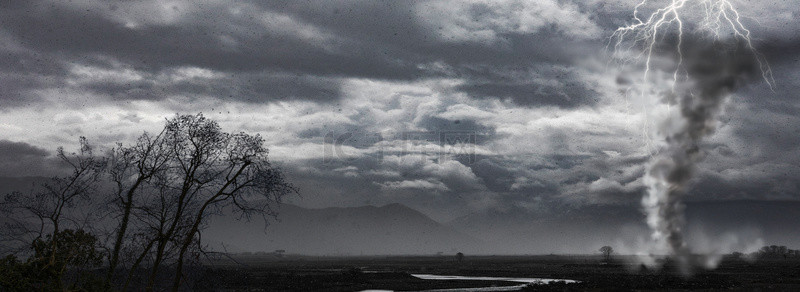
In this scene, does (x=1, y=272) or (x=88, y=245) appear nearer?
(x=1, y=272)

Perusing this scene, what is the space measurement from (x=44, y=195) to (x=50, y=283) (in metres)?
4.00

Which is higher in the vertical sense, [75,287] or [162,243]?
[162,243]

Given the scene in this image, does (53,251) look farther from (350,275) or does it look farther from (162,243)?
(350,275)

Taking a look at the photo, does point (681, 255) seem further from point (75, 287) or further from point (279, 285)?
point (75, 287)

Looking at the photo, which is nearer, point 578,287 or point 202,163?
point 202,163

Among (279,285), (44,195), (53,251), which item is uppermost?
(44,195)

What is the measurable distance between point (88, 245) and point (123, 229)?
4.79 feet

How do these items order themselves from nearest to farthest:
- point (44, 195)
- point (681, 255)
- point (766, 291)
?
point (44, 195)
point (766, 291)
point (681, 255)

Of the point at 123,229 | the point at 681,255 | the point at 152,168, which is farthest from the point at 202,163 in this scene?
the point at 681,255

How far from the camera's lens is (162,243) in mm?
21672

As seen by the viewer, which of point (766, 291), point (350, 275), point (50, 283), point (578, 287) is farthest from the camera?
point (350, 275)

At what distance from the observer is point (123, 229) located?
80.0ft

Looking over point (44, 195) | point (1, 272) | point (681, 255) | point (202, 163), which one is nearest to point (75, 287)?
point (1, 272)

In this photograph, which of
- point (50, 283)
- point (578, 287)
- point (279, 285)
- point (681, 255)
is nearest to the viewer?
point (50, 283)
